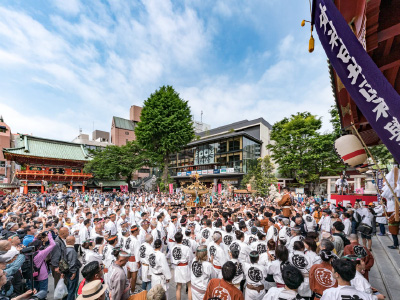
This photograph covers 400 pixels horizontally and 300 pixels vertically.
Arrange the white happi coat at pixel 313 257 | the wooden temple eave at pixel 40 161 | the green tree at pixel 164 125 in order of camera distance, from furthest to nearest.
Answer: the wooden temple eave at pixel 40 161 → the green tree at pixel 164 125 → the white happi coat at pixel 313 257

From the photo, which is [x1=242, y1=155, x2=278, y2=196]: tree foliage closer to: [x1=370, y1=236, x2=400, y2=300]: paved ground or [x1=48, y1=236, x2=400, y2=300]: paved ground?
[x1=370, y1=236, x2=400, y2=300]: paved ground

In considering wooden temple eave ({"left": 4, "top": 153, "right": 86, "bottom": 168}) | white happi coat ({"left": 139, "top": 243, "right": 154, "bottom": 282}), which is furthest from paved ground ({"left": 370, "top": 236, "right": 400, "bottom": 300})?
wooden temple eave ({"left": 4, "top": 153, "right": 86, "bottom": 168})

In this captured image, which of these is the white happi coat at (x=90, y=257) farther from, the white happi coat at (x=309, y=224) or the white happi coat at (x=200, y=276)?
the white happi coat at (x=309, y=224)

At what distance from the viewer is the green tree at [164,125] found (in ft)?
90.3

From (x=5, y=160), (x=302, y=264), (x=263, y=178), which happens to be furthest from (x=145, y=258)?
(x=5, y=160)

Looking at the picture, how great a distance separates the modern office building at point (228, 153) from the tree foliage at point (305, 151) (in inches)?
194

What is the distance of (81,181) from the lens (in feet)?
114

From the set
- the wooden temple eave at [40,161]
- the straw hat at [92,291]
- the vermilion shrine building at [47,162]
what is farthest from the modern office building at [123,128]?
the straw hat at [92,291]

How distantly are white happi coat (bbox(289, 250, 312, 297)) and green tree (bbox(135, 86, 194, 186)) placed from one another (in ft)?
80.2

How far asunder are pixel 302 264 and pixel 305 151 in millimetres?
26771

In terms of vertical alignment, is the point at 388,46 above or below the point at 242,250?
above

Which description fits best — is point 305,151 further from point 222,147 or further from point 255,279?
point 255,279

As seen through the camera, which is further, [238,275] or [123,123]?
[123,123]

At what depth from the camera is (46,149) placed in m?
33.4
